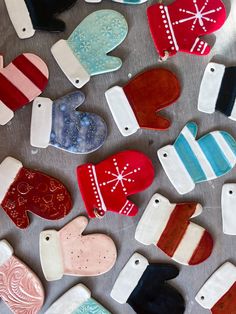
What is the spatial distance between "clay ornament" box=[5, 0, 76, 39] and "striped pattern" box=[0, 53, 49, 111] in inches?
1.3

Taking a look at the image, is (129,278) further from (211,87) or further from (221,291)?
(211,87)

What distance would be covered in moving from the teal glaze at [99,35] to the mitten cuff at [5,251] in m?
0.23

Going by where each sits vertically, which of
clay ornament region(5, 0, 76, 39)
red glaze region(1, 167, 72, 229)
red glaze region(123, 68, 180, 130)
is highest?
clay ornament region(5, 0, 76, 39)

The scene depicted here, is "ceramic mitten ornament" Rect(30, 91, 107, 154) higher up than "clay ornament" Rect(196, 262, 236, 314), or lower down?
higher up

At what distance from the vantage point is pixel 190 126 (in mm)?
657

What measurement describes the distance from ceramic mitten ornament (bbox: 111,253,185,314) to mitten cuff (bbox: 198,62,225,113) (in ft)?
0.65

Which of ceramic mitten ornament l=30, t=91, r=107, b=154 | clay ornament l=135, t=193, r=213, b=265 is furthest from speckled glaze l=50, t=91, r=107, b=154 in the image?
clay ornament l=135, t=193, r=213, b=265

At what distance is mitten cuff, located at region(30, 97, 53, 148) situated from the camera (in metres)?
0.66

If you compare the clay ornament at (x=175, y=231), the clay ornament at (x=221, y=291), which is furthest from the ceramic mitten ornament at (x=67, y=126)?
the clay ornament at (x=221, y=291)

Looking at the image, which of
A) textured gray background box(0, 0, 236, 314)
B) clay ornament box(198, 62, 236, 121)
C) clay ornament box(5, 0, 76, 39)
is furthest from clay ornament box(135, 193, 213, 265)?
clay ornament box(5, 0, 76, 39)

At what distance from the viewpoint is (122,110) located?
660 millimetres

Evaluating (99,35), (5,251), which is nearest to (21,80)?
(99,35)

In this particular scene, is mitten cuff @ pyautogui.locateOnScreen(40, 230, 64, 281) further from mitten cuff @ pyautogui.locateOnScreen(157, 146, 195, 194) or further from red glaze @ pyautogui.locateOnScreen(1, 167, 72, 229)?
mitten cuff @ pyautogui.locateOnScreen(157, 146, 195, 194)

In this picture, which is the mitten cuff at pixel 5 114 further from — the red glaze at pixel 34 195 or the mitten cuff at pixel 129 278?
the mitten cuff at pixel 129 278
